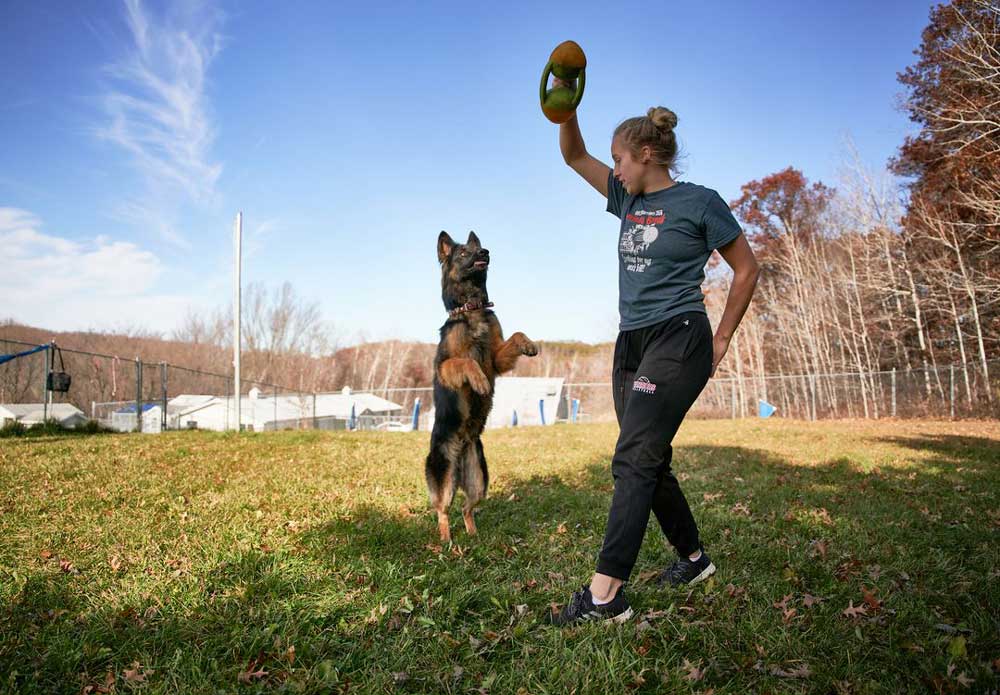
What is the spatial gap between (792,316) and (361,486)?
2981 centimetres

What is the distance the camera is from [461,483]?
4711 mm

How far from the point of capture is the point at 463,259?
16.2ft

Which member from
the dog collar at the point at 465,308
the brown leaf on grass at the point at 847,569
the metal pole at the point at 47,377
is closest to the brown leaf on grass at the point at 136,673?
the dog collar at the point at 465,308

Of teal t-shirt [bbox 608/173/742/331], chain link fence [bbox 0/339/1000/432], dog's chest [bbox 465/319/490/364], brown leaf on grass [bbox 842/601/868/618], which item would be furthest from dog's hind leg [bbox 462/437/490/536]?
chain link fence [bbox 0/339/1000/432]

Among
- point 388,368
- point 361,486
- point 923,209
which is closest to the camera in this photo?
point 361,486

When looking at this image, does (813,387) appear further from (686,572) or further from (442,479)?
(686,572)

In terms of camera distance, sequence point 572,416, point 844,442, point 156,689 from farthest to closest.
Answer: point 572,416 < point 844,442 < point 156,689

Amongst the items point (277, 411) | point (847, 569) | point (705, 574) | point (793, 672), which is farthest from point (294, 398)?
point (793, 672)

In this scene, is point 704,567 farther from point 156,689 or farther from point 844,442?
point 844,442

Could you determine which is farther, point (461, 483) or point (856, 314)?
point (856, 314)

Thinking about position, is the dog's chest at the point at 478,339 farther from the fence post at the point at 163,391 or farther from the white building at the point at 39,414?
the fence post at the point at 163,391

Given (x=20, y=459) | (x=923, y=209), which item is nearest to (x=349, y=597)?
(x=20, y=459)

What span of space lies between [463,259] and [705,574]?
118 inches

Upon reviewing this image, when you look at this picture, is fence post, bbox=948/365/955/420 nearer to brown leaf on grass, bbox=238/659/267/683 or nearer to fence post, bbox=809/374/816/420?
fence post, bbox=809/374/816/420
